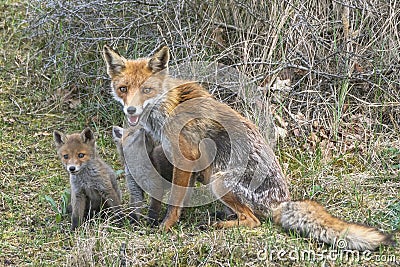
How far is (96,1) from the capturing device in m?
8.39

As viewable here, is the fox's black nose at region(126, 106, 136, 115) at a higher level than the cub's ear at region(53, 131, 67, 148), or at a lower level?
higher

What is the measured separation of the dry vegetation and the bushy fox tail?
0.70m

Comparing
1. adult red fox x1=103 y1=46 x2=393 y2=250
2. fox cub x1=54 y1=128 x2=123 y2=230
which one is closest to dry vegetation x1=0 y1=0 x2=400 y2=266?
fox cub x1=54 y1=128 x2=123 y2=230

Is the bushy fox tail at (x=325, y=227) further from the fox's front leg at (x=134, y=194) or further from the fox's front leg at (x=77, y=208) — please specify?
the fox's front leg at (x=77, y=208)

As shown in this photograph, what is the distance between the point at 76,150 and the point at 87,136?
0.21 meters

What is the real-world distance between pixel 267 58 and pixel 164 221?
2.94 metres

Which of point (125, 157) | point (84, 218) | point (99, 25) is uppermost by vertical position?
point (99, 25)

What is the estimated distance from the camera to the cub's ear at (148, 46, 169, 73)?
236 inches

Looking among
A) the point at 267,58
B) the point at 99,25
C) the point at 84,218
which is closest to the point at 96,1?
the point at 99,25

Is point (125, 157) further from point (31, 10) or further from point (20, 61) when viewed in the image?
point (31, 10)

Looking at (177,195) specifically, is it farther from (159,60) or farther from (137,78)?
(159,60)

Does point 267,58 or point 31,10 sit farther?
point 31,10

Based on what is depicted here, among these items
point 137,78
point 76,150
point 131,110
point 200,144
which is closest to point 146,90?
point 137,78

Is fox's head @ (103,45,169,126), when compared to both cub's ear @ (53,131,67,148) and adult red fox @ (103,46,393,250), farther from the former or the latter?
cub's ear @ (53,131,67,148)
